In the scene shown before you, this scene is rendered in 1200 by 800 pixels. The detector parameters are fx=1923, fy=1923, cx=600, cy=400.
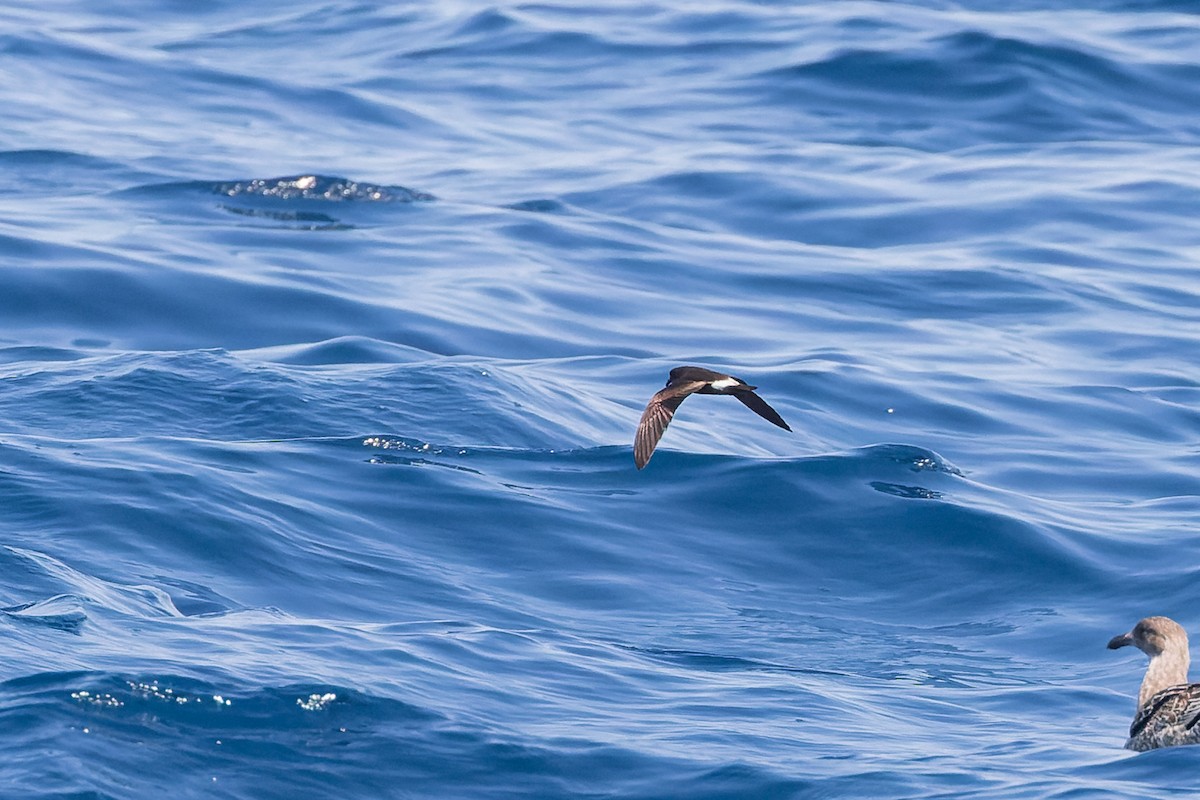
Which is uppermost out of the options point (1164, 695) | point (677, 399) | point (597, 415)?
point (677, 399)

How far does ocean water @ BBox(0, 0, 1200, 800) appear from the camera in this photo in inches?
292

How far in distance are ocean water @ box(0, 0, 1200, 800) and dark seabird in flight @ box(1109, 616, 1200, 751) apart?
0.35 ft

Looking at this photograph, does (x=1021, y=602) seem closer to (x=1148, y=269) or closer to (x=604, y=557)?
(x=604, y=557)

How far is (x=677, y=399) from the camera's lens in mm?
7582

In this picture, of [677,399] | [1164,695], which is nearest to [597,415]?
[677,399]

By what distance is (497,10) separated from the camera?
2691 centimetres

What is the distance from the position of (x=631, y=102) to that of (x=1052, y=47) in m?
5.22

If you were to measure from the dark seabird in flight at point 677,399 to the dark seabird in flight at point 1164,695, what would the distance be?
5.84 ft

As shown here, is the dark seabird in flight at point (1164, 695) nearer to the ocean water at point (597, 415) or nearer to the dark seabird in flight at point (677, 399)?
the ocean water at point (597, 415)

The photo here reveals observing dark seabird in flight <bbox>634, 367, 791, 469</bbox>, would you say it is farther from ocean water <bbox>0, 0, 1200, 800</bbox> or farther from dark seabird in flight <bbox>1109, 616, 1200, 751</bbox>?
dark seabird in flight <bbox>1109, 616, 1200, 751</bbox>

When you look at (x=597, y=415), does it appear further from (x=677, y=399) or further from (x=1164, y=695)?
(x=1164, y=695)

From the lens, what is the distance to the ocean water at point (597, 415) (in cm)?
741

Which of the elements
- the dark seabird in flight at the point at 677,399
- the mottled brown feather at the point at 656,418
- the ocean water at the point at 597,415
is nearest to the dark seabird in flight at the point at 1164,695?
the ocean water at the point at 597,415

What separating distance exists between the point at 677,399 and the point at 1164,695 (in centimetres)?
214
